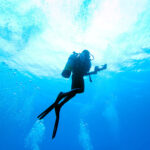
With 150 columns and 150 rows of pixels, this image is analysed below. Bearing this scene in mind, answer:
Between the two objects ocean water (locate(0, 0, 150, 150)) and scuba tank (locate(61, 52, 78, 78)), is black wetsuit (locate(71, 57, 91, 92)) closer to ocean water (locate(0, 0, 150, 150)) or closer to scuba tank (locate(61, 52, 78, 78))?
scuba tank (locate(61, 52, 78, 78))

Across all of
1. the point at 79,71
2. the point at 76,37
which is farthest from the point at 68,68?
the point at 76,37

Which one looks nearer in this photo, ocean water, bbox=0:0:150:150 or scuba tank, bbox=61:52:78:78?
scuba tank, bbox=61:52:78:78

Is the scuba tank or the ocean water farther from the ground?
the ocean water

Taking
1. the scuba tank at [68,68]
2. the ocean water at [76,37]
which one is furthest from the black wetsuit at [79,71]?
the ocean water at [76,37]

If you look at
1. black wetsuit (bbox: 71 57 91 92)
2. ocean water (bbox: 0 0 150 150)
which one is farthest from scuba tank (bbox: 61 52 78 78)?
ocean water (bbox: 0 0 150 150)

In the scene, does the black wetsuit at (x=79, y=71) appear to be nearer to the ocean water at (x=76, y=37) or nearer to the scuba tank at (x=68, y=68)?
the scuba tank at (x=68, y=68)

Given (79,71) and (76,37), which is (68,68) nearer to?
(79,71)

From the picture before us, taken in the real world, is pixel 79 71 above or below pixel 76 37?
below

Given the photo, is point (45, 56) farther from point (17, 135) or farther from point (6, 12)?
point (17, 135)

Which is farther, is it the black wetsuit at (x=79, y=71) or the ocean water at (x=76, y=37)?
the ocean water at (x=76, y=37)

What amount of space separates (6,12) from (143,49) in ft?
47.1

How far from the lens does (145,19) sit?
12.2 m

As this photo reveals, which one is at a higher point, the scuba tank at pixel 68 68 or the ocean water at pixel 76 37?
the ocean water at pixel 76 37

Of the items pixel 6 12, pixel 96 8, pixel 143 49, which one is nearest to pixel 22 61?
pixel 6 12
